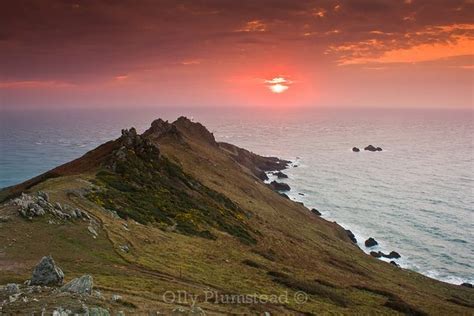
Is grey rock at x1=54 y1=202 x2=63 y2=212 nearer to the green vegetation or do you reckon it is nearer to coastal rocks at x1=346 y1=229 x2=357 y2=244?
the green vegetation

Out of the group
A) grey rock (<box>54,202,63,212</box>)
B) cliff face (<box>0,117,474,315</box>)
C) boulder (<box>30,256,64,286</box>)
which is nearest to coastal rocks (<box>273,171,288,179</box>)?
cliff face (<box>0,117,474,315</box>)

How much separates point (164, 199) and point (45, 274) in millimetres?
39377

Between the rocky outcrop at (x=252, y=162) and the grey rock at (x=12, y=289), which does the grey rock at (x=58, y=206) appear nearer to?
the grey rock at (x=12, y=289)

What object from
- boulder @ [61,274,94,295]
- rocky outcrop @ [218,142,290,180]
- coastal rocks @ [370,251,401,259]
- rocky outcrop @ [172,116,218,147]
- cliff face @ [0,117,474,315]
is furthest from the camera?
rocky outcrop @ [218,142,290,180]

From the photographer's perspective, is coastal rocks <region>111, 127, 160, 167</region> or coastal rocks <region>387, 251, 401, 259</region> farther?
coastal rocks <region>387, 251, 401, 259</region>

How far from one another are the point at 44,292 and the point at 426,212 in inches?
5056

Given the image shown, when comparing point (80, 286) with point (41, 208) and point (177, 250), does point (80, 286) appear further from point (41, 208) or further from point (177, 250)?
point (177, 250)

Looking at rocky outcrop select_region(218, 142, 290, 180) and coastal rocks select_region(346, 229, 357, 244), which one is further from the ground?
rocky outcrop select_region(218, 142, 290, 180)

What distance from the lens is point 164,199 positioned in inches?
2451

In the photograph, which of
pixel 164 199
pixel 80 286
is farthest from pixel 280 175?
pixel 80 286

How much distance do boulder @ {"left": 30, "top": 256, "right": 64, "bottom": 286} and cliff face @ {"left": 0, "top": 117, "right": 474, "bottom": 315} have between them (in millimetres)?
1671

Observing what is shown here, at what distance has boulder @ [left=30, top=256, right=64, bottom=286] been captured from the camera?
2270 cm

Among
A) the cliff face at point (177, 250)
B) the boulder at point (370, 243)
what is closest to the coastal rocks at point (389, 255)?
the boulder at point (370, 243)

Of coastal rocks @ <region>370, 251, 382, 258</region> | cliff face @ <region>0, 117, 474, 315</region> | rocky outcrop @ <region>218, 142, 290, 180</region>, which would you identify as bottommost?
coastal rocks @ <region>370, 251, 382, 258</region>
